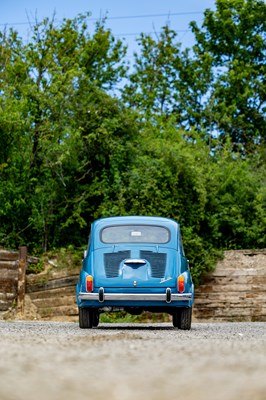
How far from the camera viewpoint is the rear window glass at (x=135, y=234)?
17.0 meters

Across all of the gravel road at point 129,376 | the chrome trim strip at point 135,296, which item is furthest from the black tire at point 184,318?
the gravel road at point 129,376

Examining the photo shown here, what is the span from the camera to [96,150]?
90.5 ft

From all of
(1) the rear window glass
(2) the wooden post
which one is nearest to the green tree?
(2) the wooden post

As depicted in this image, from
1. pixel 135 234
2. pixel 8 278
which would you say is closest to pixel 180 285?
pixel 135 234

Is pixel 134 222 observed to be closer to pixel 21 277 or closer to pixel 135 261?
pixel 135 261

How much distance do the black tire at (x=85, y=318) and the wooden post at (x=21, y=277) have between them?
7.88m

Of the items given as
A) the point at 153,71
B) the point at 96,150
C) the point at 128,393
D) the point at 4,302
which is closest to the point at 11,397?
the point at 128,393

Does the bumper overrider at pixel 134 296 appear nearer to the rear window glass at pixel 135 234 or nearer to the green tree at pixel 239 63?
the rear window glass at pixel 135 234

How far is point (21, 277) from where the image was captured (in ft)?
81.9

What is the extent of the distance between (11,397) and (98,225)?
13.9 meters

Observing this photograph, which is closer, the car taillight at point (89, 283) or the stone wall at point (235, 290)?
the car taillight at point (89, 283)

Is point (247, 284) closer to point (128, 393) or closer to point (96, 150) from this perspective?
point (96, 150)

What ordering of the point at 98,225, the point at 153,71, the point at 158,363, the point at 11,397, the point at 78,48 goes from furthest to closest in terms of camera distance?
the point at 153,71 → the point at 78,48 → the point at 98,225 → the point at 158,363 → the point at 11,397

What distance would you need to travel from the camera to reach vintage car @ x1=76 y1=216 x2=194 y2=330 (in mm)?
16016
